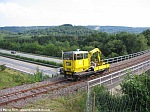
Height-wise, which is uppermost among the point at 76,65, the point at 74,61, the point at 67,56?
the point at 67,56

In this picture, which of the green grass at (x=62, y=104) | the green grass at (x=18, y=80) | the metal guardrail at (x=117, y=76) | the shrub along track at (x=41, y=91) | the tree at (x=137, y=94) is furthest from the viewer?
the green grass at (x=18, y=80)

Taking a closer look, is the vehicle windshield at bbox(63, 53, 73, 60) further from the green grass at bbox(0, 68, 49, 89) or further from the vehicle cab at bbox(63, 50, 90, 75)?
the green grass at bbox(0, 68, 49, 89)

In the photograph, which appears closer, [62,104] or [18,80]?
[62,104]

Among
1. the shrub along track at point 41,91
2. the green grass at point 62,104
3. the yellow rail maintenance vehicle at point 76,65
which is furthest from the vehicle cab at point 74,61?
the green grass at point 62,104

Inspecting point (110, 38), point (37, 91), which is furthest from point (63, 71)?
point (110, 38)

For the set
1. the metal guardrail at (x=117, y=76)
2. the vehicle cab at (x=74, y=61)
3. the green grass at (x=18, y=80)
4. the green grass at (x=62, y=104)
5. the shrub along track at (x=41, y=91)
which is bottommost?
the green grass at (x=18, y=80)

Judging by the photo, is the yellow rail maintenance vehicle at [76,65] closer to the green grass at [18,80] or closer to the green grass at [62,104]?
the green grass at [18,80]

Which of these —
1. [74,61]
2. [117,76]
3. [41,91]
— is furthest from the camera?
[74,61]

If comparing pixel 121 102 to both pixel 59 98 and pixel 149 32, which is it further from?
pixel 149 32

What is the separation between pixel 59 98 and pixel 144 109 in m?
5.20

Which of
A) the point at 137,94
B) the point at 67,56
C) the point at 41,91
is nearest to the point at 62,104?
the point at 41,91

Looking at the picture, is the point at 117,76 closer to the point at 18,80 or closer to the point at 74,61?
the point at 74,61

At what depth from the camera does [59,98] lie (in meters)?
15.2

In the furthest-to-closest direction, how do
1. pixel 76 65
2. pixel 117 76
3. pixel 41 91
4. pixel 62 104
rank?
pixel 76 65, pixel 117 76, pixel 41 91, pixel 62 104
